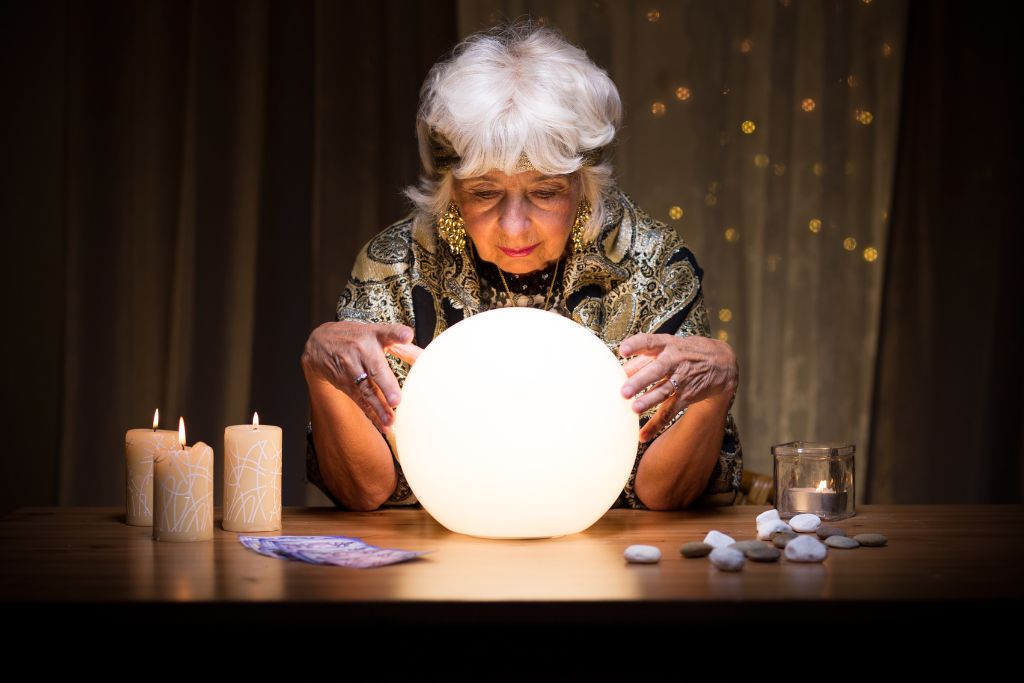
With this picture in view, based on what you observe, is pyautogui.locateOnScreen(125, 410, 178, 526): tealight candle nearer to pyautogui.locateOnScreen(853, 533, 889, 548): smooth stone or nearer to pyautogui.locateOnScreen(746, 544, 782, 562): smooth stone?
pyautogui.locateOnScreen(746, 544, 782, 562): smooth stone

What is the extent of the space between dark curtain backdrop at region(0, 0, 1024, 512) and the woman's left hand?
1981mm

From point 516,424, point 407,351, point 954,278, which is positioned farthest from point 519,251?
point 954,278

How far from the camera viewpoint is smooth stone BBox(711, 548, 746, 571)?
141cm

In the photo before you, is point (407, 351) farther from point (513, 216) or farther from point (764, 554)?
point (764, 554)

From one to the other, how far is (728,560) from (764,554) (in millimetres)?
82

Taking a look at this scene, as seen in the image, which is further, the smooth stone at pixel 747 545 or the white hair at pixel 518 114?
the white hair at pixel 518 114

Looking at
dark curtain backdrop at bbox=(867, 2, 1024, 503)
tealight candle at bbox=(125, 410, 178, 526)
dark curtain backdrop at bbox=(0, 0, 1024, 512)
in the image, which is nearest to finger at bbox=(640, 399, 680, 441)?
tealight candle at bbox=(125, 410, 178, 526)

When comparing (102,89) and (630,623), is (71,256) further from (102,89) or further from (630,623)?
(630,623)

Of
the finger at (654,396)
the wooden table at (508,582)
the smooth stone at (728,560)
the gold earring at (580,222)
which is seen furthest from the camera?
the gold earring at (580,222)

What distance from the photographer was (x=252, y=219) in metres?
3.59

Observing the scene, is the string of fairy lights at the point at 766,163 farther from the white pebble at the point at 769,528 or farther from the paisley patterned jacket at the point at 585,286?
the white pebble at the point at 769,528

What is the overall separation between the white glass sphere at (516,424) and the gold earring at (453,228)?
65 cm

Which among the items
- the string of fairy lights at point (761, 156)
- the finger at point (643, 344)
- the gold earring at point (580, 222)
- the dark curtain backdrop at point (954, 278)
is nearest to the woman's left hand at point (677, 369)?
the finger at point (643, 344)

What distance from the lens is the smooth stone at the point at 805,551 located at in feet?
4.83
